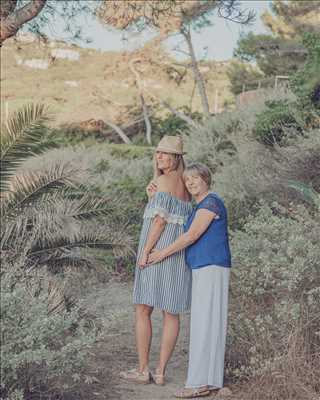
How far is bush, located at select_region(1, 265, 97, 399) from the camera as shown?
178 inches

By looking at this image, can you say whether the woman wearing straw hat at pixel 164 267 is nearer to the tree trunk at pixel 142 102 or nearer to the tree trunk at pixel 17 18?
the tree trunk at pixel 17 18

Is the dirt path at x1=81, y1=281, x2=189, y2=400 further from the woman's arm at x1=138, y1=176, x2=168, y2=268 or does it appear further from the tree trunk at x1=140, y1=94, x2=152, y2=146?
the tree trunk at x1=140, y1=94, x2=152, y2=146

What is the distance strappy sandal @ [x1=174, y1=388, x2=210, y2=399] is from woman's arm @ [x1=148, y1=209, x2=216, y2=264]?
3.04ft

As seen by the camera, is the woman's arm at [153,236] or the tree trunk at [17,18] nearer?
the woman's arm at [153,236]

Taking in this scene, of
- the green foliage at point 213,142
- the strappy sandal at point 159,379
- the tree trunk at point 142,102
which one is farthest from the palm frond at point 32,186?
the tree trunk at point 142,102

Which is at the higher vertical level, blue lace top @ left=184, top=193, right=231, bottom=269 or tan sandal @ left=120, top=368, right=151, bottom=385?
blue lace top @ left=184, top=193, right=231, bottom=269

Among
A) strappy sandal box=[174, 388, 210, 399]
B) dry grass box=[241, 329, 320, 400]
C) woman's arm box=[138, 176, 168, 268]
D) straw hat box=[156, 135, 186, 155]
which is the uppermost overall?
straw hat box=[156, 135, 186, 155]

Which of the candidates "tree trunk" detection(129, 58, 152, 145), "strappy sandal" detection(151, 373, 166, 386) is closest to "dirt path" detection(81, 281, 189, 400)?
"strappy sandal" detection(151, 373, 166, 386)

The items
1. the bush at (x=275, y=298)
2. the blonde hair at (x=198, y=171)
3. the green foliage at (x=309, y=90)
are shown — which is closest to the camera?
the bush at (x=275, y=298)

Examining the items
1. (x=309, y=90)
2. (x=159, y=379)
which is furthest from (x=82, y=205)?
(x=309, y=90)

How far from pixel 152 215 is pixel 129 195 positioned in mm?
8023

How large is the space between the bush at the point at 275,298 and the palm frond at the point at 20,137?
1861mm

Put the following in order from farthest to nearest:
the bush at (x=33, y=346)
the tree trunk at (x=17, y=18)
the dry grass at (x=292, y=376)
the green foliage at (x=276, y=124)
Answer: the green foliage at (x=276, y=124) → the tree trunk at (x=17, y=18) → the dry grass at (x=292, y=376) → the bush at (x=33, y=346)

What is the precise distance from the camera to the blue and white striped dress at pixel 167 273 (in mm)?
5637
